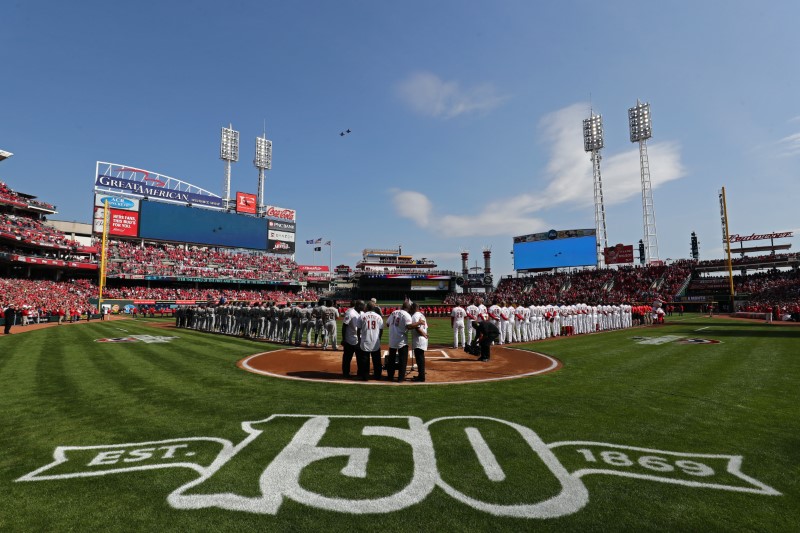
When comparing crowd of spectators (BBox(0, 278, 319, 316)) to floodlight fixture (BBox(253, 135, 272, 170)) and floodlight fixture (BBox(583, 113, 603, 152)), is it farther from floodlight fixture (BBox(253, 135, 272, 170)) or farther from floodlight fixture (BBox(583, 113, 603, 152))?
floodlight fixture (BBox(583, 113, 603, 152))

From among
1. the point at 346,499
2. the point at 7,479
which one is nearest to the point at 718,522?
the point at 346,499

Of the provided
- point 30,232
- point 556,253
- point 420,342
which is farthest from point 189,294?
point 556,253

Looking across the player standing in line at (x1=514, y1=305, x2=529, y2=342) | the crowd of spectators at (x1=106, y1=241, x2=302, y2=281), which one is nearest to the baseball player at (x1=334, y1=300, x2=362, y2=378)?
the player standing in line at (x1=514, y1=305, x2=529, y2=342)

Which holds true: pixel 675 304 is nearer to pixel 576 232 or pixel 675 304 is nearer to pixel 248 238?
pixel 576 232

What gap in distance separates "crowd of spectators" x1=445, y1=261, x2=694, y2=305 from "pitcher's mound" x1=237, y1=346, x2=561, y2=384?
34.3 m

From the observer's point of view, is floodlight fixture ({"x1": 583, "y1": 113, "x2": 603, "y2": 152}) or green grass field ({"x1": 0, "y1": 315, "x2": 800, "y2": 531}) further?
floodlight fixture ({"x1": 583, "y1": 113, "x2": 603, "y2": 152})

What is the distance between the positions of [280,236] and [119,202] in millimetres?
25172

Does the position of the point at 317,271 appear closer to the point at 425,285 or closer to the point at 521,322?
the point at 425,285

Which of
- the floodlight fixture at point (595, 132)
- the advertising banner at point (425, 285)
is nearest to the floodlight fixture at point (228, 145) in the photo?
the advertising banner at point (425, 285)

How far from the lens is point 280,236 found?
73.4 metres

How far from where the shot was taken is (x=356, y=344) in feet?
32.7

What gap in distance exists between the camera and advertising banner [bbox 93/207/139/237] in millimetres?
54594

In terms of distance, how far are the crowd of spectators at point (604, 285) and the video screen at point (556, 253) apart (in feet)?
Result: 10.8

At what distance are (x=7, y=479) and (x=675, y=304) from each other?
5592 cm
